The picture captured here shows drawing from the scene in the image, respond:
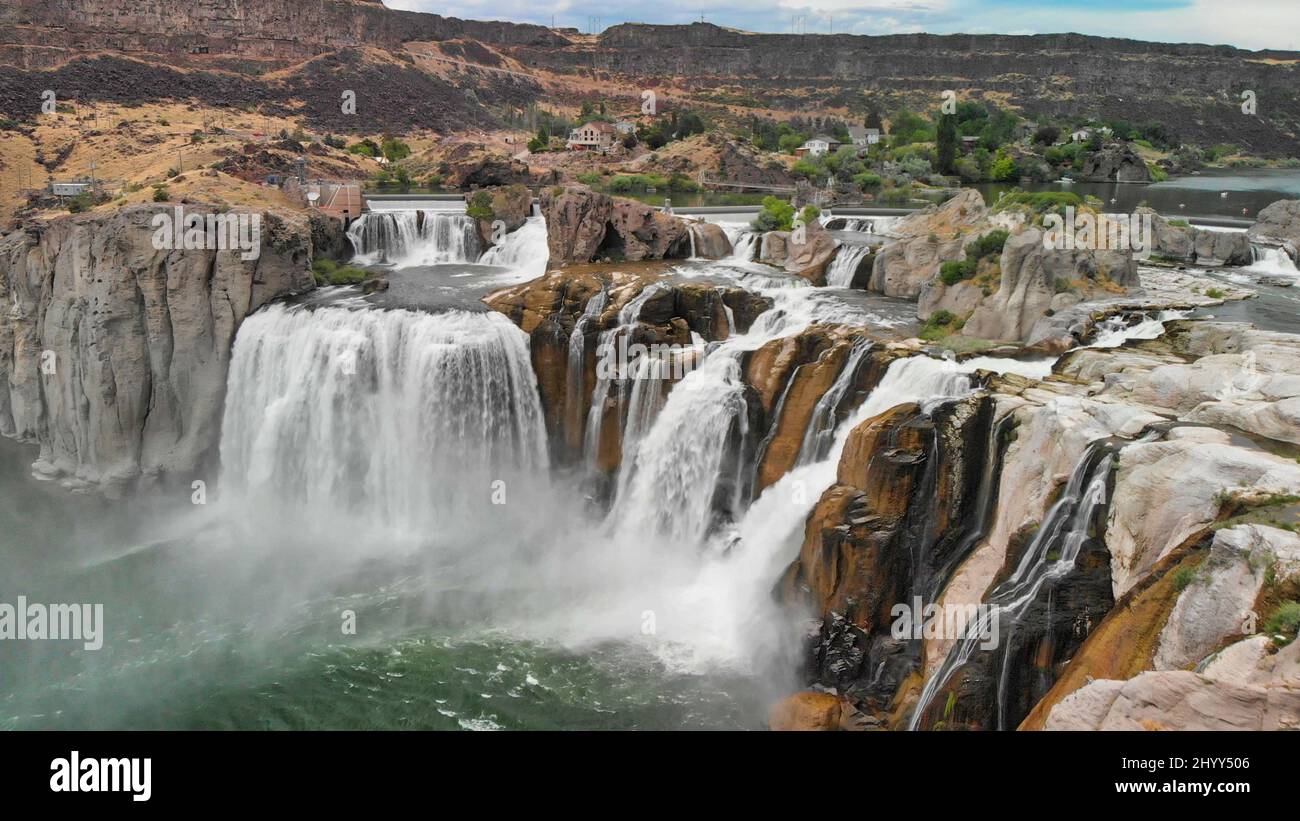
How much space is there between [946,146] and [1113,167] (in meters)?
15.6

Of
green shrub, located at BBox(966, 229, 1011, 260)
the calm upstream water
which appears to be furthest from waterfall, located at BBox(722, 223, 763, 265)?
the calm upstream water

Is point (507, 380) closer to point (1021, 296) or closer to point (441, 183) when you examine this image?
point (1021, 296)

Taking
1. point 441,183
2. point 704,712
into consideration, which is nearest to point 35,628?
point 704,712

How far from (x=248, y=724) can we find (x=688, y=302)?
1638 cm

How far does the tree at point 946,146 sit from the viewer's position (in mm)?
67688

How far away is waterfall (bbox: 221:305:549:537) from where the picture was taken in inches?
1055

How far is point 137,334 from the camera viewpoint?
29406 mm

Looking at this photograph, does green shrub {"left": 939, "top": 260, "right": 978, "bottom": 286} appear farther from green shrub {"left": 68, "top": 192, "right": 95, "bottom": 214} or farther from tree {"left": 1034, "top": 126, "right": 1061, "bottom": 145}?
tree {"left": 1034, "top": 126, "right": 1061, "bottom": 145}

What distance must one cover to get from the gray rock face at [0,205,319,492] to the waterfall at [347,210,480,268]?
7.23 m

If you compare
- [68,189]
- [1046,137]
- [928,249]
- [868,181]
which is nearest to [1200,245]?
[928,249]

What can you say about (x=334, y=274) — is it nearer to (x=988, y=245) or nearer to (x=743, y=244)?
(x=743, y=244)

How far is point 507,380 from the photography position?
1065 inches

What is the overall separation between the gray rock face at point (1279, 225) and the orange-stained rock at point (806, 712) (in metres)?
29.3

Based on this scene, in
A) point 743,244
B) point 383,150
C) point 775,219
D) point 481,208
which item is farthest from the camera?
point 383,150
